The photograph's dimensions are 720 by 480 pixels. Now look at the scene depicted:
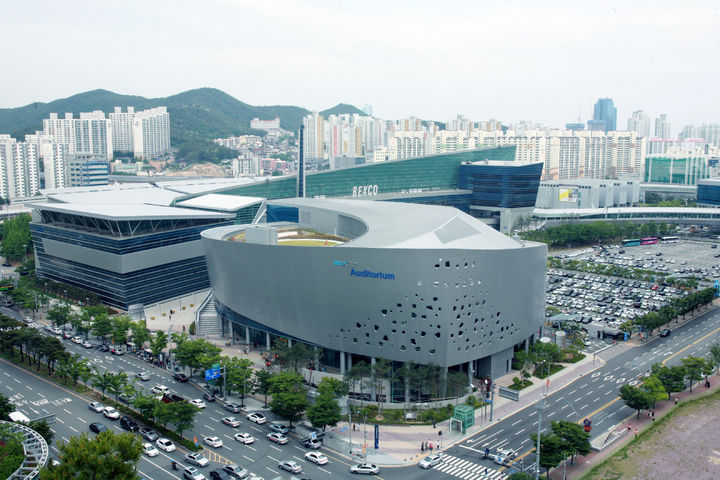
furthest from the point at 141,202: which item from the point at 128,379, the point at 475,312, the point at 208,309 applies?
the point at 475,312

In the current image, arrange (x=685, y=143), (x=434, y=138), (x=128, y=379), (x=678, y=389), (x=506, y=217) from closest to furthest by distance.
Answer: (x=678, y=389)
(x=128, y=379)
(x=506, y=217)
(x=434, y=138)
(x=685, y=143)

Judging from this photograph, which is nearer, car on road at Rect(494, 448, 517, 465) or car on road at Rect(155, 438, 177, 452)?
car on road at Rect(494, 448, 517, 465)

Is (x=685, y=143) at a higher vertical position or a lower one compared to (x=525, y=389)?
higher

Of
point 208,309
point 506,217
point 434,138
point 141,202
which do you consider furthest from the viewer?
point 434,138

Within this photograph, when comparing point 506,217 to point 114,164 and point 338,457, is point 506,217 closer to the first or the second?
point 338,457

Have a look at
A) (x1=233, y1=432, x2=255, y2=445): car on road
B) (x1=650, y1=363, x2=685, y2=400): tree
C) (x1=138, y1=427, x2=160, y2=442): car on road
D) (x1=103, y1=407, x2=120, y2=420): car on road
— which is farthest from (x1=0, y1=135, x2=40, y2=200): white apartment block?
(x1=650, y1=363, x2=685, y2=400): tree

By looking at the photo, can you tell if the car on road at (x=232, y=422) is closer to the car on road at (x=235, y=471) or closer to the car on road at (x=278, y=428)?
the car on road at (x=278, y=428)

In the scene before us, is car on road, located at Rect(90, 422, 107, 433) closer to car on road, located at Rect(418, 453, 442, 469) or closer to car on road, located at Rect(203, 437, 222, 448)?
car on road, located at Rect(203, 437, 222, 448)

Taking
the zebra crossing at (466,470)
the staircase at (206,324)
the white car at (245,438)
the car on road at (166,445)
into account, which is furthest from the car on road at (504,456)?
the staircase at (206,324)
